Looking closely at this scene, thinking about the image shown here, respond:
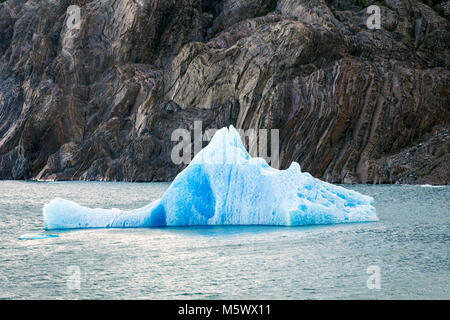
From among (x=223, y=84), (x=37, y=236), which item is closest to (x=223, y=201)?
(x=37, y=236)

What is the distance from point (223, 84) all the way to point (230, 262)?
231ft

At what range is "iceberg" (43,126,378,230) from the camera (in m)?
27.9

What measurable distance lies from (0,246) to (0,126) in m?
86.4

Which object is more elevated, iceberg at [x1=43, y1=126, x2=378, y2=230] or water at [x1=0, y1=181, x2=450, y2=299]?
iceberg at [x1=43, y1=126, x2=378, y2=230]

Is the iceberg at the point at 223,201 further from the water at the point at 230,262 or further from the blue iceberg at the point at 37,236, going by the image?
the blue iceberg at the point at 37,236

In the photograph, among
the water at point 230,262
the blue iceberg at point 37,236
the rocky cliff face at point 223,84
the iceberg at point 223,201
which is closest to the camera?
the water at point 230,262

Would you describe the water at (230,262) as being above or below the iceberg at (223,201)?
below

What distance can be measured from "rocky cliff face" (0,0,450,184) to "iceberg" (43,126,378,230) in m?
42.6

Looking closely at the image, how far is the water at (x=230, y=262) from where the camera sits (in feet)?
56.9

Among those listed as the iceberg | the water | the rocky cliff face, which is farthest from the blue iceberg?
the rocky cliff face

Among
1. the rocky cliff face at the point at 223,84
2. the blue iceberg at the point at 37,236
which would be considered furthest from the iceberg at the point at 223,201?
the rocky cliff face at the point at 223,84

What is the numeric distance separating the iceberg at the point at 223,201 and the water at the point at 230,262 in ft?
2.31

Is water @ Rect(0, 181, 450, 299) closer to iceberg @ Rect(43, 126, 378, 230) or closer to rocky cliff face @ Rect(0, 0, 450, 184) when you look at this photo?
iceberg @ Rect(43, 126, 378, 230)
